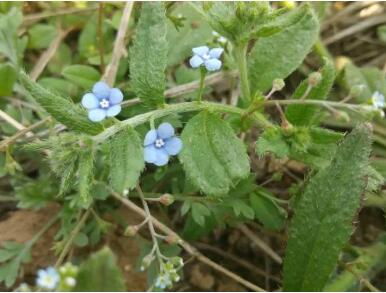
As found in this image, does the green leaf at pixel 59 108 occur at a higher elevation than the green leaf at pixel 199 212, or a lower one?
higher

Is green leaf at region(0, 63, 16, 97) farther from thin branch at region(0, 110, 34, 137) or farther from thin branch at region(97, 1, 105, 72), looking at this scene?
thin branch at region(97, 1, 105, 72)

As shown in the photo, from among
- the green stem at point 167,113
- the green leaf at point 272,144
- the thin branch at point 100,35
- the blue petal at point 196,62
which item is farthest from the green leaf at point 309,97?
the thin branch at point 100,35

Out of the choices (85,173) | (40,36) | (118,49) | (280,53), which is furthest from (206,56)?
(40,36)

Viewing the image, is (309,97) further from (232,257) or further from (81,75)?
(81,75)

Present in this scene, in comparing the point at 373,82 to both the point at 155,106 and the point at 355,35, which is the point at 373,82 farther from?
the point at 155,106

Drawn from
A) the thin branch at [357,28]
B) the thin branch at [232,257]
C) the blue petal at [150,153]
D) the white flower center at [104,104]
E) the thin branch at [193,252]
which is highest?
the white flower center at [104,104]

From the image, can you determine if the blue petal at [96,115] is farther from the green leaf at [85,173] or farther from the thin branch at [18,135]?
the thin branch at [18,135]
